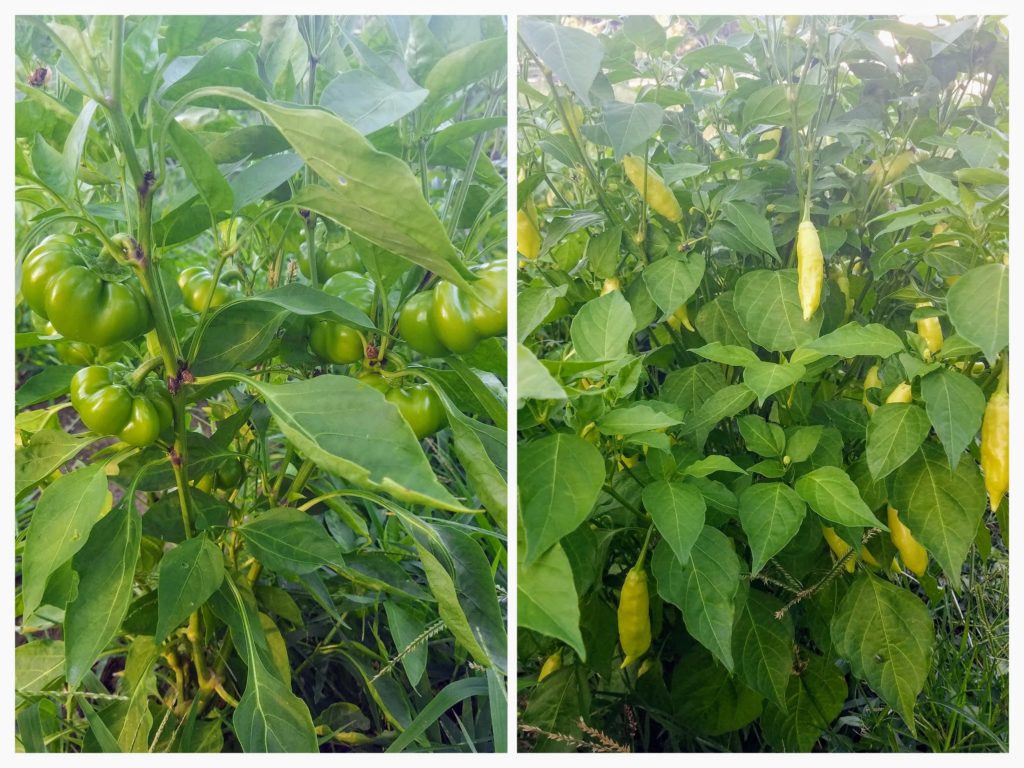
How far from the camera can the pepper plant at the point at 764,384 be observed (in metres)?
0.58

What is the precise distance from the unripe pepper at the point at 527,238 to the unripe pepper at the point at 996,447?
1.19 ft

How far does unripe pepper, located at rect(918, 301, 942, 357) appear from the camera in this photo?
0.62 m

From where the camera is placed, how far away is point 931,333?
0.62 m

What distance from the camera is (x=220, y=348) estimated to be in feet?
1.90

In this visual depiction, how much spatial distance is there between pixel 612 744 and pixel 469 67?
0.52 meters

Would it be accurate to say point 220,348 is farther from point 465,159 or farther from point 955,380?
point 955,380

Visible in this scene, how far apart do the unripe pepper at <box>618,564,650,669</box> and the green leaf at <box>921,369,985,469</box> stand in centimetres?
24

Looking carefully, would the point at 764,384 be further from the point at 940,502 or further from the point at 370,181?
the point at 370,181

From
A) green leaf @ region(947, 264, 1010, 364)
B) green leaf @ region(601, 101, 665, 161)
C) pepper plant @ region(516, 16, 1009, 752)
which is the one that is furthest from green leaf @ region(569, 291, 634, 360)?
green leaf @ region(947, 264, 1010, 364)

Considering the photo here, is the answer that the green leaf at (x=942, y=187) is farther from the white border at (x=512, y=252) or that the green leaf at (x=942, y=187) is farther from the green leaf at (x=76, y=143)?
the green leaf at (x=76, y=143)

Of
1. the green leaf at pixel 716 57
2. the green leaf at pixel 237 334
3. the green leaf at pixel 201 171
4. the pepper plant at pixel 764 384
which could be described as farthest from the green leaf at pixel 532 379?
the green leaf at pixel 716 57

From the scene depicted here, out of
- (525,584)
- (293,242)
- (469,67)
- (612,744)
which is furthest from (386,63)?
(612,744)

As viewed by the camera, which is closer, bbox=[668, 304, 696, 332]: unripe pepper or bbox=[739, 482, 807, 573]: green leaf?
bbox=[739, 482, 807, 573]: green leaf

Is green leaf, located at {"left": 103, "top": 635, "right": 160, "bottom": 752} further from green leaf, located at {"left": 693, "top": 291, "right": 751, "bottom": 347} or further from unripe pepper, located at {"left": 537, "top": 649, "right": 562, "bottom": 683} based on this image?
green leaf, located at {"left": 693, "top": 291, "right": 751, "bottom": 347}
